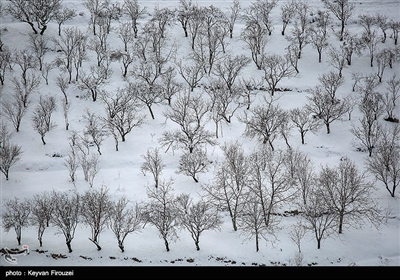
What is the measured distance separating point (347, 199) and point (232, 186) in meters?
11.7

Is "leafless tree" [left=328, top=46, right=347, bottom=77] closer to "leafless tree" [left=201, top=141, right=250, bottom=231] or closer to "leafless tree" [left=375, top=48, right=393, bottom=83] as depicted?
"leafless tree" [left=375, top=48, right=393, bottom=83]

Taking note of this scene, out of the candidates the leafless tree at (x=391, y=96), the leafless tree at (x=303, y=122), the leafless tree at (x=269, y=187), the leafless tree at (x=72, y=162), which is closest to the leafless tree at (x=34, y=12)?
the leafless tree at (x=72, y=162)

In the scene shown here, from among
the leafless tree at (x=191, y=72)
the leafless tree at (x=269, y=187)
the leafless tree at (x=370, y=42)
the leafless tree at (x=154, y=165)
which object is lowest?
the leafless tree at (x=269, y=187)

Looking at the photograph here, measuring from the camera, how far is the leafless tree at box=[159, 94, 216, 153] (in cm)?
4075

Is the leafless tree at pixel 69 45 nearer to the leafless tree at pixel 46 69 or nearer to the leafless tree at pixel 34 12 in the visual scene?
the leafless tree at pixel 46 69

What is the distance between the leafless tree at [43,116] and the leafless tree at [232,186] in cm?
2182

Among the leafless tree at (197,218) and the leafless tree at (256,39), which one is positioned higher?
the leafless tree at (256,39)

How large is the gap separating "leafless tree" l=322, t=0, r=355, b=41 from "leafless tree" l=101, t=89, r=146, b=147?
37.3 meters

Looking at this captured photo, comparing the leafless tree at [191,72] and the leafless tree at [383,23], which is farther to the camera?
the leafless tree at [383,23]

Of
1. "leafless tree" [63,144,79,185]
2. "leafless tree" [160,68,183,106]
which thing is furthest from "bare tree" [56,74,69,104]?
"leafless tree" [160,68,183,106]

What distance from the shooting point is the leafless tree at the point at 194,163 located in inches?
1470

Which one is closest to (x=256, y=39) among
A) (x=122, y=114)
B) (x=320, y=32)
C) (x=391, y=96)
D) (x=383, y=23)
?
(x=320, y=32)

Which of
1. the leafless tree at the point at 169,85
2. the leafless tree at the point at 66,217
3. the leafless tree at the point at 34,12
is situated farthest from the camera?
the leafless tree at the point at 34,12
